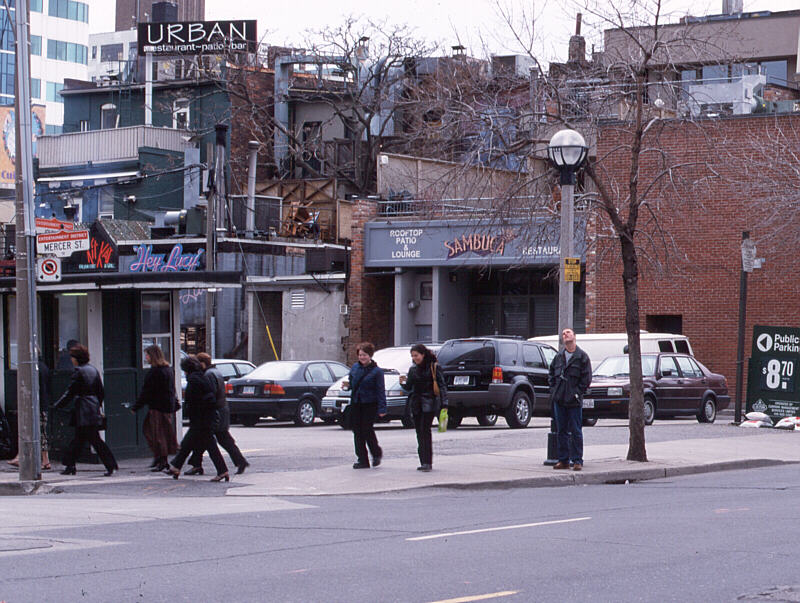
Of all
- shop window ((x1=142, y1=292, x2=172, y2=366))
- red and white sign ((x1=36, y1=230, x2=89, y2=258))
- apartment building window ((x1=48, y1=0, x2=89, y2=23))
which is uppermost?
apartment building window ((x1=48, y1=0, x2=89, y2=23))

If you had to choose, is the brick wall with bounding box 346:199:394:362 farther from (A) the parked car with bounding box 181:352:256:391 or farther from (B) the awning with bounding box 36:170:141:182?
(B) the awning with bounding box 36:170:141:182

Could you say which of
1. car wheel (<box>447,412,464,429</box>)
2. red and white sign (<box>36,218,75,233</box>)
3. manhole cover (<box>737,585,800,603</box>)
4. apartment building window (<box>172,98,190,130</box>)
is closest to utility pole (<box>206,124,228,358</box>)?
car wheel (<box>447,412,464,429</box>)

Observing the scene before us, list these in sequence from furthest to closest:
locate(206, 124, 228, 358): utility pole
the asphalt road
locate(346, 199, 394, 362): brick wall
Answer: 1. locate(346, 199, 394, 362): brick wall
2. locate(206, 124, 228, 358): utility pole
3. the asphalt road

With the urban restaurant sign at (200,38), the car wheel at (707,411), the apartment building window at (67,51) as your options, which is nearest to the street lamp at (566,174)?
the car wheel at (707,411)

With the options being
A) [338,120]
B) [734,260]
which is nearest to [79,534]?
[734,260]

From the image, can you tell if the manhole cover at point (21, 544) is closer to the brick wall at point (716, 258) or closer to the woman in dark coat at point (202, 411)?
the woman in dark coat at point (202, 411)

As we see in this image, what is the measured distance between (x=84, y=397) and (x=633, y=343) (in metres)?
7.50

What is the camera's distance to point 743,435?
22.9 meters

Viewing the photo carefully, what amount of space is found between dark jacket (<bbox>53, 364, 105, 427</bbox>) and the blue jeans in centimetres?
602

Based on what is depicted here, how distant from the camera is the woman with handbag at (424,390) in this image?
15625mm

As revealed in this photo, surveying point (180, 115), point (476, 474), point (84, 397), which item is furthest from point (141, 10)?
point (476, 474)

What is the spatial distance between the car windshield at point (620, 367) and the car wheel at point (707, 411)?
5.24 ft

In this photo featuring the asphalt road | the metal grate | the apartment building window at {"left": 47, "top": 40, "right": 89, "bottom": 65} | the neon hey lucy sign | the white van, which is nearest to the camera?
the asphalt road

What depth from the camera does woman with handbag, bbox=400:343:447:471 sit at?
1562 centimetres
